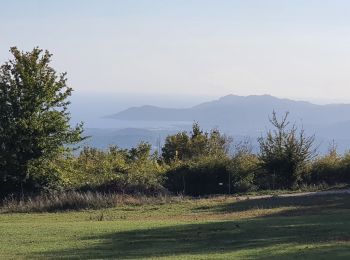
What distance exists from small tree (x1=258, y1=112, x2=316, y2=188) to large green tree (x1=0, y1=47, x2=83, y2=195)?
14.2 metres

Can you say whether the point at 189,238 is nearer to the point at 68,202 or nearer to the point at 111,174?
the point at 68,202

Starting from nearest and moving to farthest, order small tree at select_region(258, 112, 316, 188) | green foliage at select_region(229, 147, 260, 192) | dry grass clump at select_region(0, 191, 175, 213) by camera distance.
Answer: dry grass clump at select_region(0, 191, 175, 213)
green foliage at select_region(229, 147, 260, 192)
small tree at select_region(258, 112, 316, 188)

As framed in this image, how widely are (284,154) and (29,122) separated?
1776cm

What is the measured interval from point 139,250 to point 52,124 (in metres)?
21.7

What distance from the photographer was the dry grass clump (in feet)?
102

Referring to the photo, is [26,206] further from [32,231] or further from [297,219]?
[297,219]

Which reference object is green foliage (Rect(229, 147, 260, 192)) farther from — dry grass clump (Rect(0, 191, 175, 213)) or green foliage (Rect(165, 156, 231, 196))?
dry grass clump (Rect(0, 191, 175, 213))

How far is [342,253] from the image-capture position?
14.2 metres

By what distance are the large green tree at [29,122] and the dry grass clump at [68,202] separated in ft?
8.55

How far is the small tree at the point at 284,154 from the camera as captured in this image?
1704 inches

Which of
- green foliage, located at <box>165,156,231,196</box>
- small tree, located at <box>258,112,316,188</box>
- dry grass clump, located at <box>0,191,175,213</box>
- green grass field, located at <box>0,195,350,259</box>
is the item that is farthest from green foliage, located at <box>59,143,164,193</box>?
green grass field, located at <box>0,195,350,259</box>

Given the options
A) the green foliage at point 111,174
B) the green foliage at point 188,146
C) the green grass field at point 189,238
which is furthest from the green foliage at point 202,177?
the green grass field at point 189,238

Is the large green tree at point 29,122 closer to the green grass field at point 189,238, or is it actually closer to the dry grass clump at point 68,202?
the dry grass clump at point 68,202

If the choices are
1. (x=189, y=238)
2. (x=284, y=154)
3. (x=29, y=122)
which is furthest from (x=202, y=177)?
(x=189, y=238)
